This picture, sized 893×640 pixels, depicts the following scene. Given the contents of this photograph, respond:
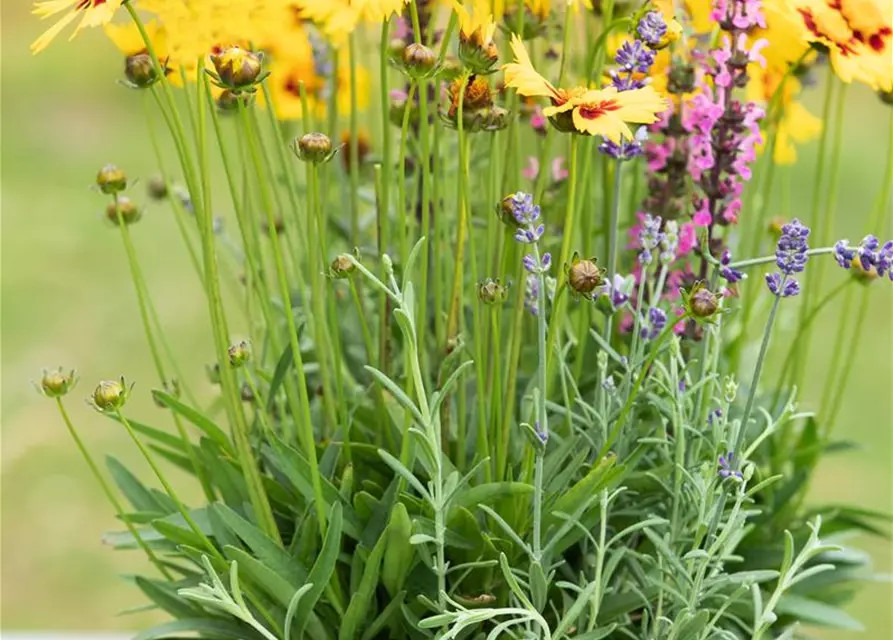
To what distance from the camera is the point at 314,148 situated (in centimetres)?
33

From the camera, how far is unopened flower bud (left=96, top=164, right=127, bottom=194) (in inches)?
16.5

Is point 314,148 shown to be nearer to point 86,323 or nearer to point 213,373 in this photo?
point 213,373

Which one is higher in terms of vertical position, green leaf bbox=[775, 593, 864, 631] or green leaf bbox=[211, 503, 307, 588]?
green leaf bbox=[211, 503, 307, 588]

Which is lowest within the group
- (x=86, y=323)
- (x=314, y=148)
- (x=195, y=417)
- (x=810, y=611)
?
(x=86, y=323)

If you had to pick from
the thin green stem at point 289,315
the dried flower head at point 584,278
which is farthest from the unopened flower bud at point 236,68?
the dried flower head at point 584,278

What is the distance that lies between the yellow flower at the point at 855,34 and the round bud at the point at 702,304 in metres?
0.10

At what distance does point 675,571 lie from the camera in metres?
0.40

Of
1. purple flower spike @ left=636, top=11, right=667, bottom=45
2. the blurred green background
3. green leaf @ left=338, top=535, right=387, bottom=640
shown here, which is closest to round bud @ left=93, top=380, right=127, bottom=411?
green leaf @ left=338, top=535, right=387, bottom=640

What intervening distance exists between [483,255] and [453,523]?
0.17m

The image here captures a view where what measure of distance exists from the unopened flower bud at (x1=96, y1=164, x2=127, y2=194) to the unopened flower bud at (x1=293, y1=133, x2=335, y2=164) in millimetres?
118

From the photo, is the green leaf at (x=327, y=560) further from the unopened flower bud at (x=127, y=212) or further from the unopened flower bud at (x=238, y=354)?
the unopened flower bud at (x=127, y=212)

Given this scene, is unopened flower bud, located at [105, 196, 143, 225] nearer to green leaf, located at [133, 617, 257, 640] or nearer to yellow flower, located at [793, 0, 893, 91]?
green leaf, located at [133, 617, 257, 640]

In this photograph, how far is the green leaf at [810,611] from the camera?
18.6 inches

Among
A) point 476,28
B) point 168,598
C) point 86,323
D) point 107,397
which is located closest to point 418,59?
point 476,28
